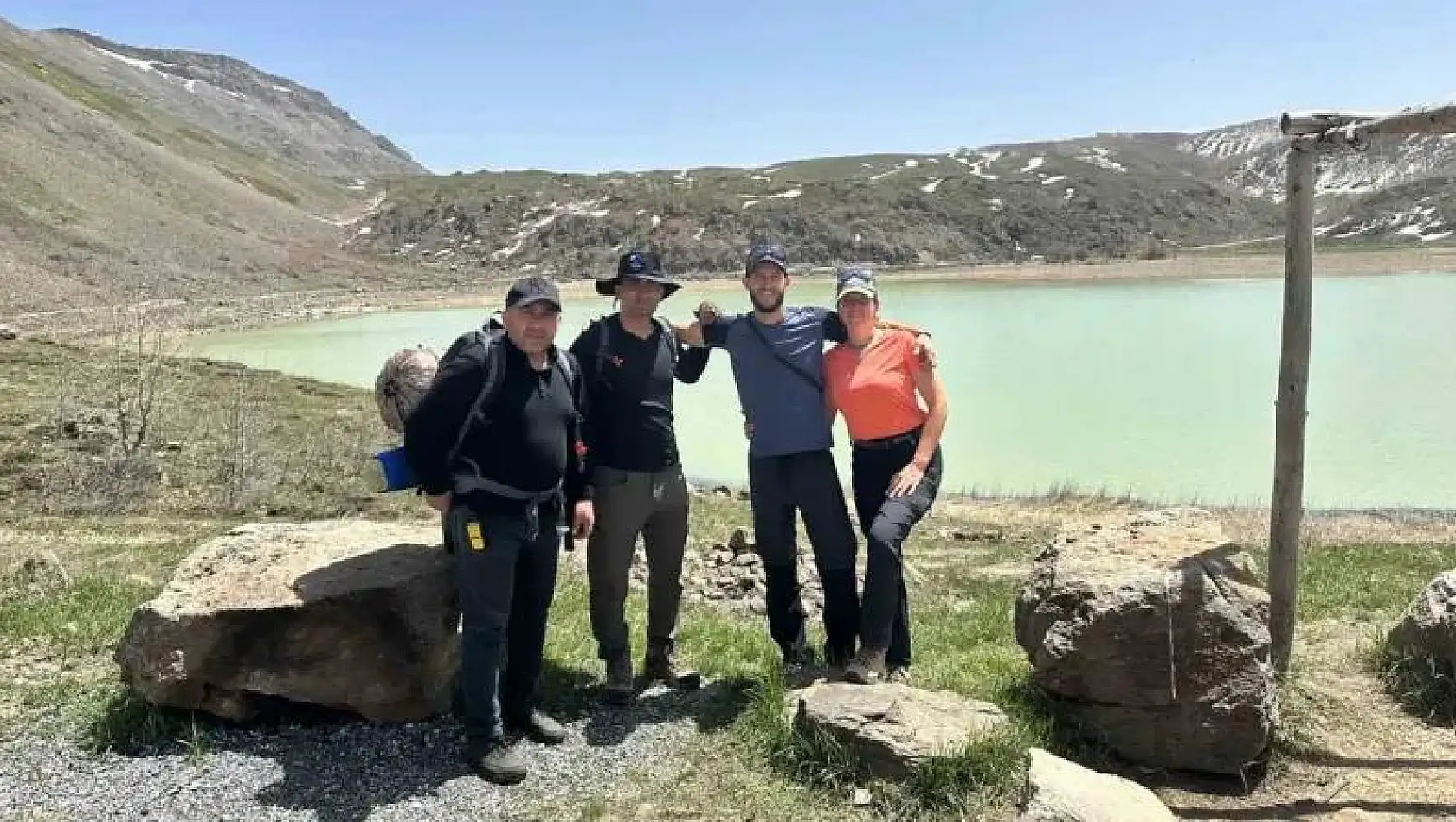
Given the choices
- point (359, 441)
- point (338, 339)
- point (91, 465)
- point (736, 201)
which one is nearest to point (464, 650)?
point (91, 465)

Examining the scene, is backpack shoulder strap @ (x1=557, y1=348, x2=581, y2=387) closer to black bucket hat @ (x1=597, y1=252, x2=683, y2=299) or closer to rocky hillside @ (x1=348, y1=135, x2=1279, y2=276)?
black bucket hat @ (x1=597, y1=252, x2=683, y2=299)

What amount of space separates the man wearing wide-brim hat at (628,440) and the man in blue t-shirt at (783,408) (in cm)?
33

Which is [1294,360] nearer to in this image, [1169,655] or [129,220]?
[1169,655]

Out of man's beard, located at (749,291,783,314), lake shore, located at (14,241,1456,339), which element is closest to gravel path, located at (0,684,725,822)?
man's beard, located at (749,291,783,314)

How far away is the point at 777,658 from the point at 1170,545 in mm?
2425

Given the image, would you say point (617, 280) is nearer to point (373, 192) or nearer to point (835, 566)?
point (835, 566)

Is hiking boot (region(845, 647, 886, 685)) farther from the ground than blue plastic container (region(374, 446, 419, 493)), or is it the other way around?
blue plastic container (region(374, 446, 419, 493))

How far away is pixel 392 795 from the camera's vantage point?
17.2 feet

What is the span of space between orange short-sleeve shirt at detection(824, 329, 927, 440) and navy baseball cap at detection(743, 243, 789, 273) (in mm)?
644

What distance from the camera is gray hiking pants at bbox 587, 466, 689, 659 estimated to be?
19.8ft

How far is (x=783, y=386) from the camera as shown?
6066mm

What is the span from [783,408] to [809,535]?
0.78 meters

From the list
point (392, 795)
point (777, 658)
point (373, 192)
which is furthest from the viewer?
point (373, 192)

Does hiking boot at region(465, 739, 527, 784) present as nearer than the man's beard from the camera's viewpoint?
Yes
